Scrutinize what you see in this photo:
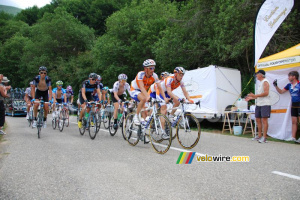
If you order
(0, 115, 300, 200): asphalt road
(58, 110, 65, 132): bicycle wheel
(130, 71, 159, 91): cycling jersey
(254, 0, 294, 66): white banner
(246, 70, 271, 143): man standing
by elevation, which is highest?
(254, 0, 294, 66): white banner

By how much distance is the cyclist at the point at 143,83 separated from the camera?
6.48 metres

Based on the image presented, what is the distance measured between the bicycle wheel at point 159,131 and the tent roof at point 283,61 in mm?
4708

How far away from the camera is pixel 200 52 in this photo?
1602cm

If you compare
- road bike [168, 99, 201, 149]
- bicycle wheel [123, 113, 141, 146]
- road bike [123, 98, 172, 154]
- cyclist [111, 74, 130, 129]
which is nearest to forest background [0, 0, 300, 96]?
cyclist [111, 74, 130, 129]

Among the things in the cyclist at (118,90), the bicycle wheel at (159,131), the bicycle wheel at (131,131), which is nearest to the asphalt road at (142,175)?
the bicycle wheel at (159,131)

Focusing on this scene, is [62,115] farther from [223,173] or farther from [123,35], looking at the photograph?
[123,35]

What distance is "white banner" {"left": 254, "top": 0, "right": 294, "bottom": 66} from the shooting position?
9273mm

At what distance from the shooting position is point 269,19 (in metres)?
9.41

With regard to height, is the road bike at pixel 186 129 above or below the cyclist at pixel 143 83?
below

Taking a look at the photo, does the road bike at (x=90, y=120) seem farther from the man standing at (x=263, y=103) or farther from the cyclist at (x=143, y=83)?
the man standing at (x=263, y=103)

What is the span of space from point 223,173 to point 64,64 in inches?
1442

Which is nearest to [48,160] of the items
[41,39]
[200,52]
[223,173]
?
[223,173]

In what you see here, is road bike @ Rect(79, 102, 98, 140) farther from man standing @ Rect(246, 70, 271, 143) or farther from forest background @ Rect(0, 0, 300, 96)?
forest background @ Rect(0, 0, 300, 96)

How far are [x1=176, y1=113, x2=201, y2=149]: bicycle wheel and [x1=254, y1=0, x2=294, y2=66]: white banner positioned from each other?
174 inches
